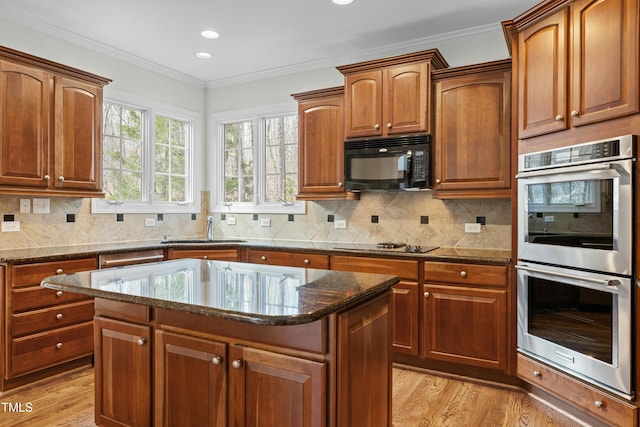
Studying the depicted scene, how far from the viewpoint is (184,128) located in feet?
16.3

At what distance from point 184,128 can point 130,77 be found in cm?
86

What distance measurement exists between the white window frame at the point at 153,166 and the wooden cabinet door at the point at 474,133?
9.34 ft

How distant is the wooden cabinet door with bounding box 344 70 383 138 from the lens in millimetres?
3609

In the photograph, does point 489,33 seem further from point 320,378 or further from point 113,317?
point 113,317

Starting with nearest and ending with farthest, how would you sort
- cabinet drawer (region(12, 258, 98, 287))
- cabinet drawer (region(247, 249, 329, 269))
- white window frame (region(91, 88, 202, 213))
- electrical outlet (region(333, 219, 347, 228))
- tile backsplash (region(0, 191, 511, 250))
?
cabinet drawer (region(12, 258, 98, 287)) < tile backsplash (region(0, 191, 511, 250)) < cabinet drawer (region(247, 249, 329, 269)) < white window frame (region(91, 88, 202, 213)) < electrical outlet (region(333, 219, 347, 228))

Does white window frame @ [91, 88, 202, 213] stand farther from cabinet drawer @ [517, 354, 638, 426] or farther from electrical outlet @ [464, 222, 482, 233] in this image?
cabinet drawer @ [517, 354, 638, 426]

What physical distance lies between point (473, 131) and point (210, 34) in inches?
92.8

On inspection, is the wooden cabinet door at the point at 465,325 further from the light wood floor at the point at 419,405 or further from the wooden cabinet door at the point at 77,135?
the wooden cabinet door at the point at 77,135

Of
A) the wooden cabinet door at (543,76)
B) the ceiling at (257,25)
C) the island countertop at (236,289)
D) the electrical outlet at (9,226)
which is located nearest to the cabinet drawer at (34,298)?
the electrical outlet at (9,226)

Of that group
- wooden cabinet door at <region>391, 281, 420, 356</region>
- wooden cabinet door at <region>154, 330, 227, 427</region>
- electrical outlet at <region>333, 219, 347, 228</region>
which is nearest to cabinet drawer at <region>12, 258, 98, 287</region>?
wooden cabinet door at <region>154, 330, 227, 427</region>

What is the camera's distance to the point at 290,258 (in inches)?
150

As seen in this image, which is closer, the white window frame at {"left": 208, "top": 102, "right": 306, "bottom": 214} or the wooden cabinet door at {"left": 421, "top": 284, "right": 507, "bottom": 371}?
the wooden cabinet door at {"left": 421, "top": 284, "right": 507, "bottom": 371}

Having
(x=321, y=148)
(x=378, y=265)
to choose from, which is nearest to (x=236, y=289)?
(x=378, y=265)

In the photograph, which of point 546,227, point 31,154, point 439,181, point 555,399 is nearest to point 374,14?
point 439,181
